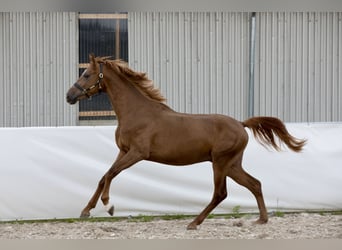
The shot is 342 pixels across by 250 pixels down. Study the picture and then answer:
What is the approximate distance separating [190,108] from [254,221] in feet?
15.0

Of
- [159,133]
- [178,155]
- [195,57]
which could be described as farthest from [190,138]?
[195,57]

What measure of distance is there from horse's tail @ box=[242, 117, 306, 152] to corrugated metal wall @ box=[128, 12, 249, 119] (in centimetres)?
421

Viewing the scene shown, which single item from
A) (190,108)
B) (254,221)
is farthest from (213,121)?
(190,108)

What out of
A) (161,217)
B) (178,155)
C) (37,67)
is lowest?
(161,217)

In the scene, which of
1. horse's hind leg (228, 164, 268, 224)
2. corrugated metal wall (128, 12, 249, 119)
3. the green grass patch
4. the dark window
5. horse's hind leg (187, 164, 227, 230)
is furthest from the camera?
corrugated metal wall (128, 12, 249, 119)

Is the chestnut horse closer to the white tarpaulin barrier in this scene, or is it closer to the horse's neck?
the horse's neck

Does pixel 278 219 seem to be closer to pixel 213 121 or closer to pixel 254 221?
pixel 254 221

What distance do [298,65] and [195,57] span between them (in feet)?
5.84

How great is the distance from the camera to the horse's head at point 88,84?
7871mm

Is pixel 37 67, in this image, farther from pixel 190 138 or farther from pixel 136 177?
pixel 190 138

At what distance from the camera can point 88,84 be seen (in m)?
7.89

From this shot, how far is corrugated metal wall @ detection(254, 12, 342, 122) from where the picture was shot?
12.5 meters

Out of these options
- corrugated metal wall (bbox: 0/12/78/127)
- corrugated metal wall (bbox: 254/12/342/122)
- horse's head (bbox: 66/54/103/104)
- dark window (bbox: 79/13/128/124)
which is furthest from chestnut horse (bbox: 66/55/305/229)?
corrugated metal wall (bbox: 254/12/342/122)

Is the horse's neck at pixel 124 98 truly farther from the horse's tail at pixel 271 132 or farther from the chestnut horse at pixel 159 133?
the horse's tail at pixel 271 132
